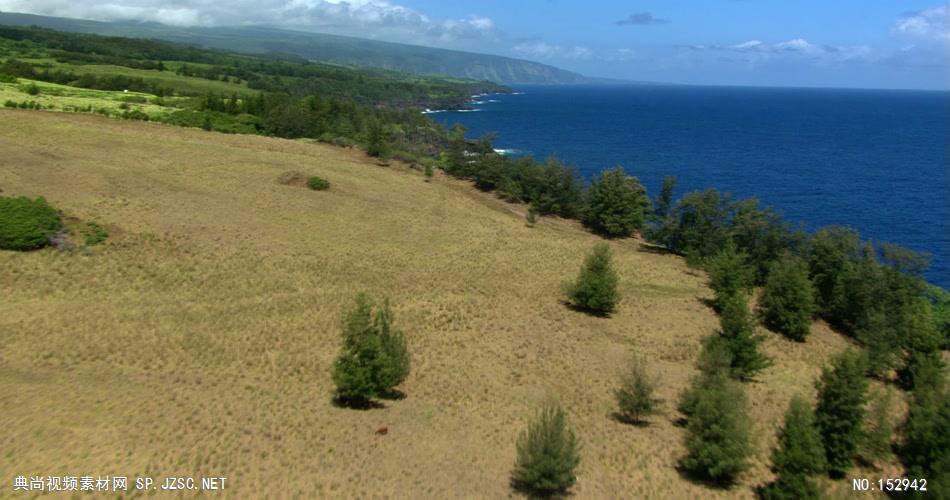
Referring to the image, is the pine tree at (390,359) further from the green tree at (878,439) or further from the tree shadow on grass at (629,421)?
the green tree at (878,439)

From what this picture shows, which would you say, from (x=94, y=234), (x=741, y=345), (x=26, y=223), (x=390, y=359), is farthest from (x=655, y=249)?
(x=26, y=223)

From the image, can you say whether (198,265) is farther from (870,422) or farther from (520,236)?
(870,422)

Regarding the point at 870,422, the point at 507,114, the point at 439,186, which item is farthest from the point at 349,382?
the point at 507,114

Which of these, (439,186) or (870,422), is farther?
(439,186)

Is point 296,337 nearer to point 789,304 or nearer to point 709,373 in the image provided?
point 709,373

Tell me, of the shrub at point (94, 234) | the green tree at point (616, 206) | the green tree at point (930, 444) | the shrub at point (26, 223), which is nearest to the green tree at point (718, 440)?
the green tree at point (930, 444)

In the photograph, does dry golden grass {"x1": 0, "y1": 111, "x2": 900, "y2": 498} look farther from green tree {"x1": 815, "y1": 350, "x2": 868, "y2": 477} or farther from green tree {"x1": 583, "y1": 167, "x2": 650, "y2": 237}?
green tree {"x1": 583, "y1": 167, "x2": 650, "y2": 237}
